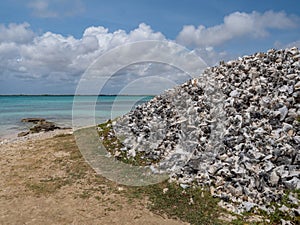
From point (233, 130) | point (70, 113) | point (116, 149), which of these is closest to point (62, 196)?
point (116, 149)

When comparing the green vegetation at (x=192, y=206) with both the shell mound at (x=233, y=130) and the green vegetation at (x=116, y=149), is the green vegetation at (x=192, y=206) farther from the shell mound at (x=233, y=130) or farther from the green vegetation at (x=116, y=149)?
the green vegetation at (x=116, y=149)

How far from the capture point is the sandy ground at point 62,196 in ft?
25.0

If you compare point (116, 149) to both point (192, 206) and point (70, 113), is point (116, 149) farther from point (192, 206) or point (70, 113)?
point (70, 113)

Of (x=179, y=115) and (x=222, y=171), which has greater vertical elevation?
(x=179, y=115)

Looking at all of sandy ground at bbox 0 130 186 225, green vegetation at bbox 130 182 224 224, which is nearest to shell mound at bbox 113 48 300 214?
green vegetation at bbox 130 182 224 224

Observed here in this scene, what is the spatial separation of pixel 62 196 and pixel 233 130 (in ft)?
19.6

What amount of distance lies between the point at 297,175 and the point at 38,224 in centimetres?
700

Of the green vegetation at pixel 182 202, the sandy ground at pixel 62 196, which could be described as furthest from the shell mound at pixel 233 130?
the sandy ground at pixel 62 196

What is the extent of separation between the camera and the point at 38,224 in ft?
24.1

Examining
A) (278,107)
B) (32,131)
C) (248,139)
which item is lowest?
(32,131)

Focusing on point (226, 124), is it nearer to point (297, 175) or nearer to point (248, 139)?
point (248, 139)

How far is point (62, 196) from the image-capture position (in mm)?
8961

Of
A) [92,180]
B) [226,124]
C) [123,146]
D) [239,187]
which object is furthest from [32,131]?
[239,187]

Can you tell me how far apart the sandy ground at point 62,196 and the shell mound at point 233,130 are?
1933 millimetres
